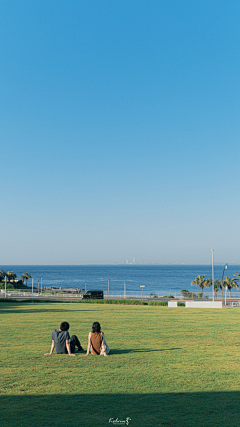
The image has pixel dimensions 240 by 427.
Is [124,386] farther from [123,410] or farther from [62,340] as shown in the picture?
[62,340]

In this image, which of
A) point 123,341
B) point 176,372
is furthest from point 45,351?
point 176,372

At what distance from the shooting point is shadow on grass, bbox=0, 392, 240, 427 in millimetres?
5156

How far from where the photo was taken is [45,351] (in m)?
10.8

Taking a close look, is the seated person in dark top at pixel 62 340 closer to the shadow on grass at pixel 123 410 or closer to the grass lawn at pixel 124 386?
the grass lawn at pixel 124 386

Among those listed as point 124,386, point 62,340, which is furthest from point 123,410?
point 62,340

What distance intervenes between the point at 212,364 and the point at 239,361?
3.22ft

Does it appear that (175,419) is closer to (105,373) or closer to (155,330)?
(105,373)

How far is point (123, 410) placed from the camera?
563 centimetres

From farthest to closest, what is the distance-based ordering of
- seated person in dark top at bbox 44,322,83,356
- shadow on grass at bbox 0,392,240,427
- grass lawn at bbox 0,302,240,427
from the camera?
seated person in dark top at bbox 44,322,83,356 < grass lawn at bbox 0,302,240,427 < shadow on grass at bbox 0,392,240,427

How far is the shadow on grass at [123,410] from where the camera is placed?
516cm

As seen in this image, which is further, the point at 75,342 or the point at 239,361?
the point at 75,342

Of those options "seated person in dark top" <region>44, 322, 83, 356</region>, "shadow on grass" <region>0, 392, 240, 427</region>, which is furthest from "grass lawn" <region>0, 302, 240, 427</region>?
"seated person in dark top" <region>44, 322, 83, 356</region>

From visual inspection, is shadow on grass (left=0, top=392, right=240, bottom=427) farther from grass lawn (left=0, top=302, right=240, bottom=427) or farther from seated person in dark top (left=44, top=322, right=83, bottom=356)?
seated person in dark top (left=44, top=322, right=83, bottom=356)

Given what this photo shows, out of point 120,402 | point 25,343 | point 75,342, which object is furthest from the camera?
point 25,343
